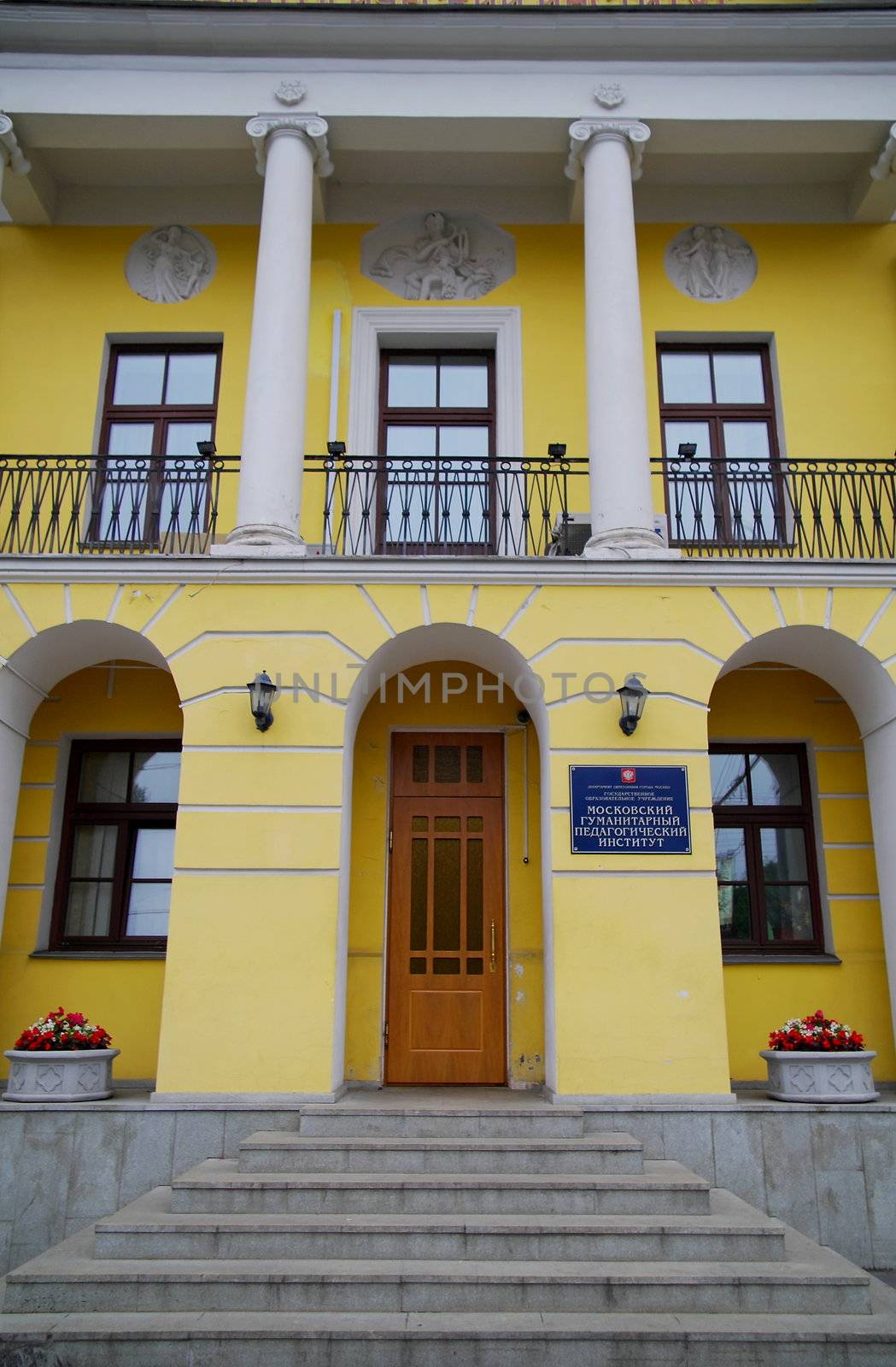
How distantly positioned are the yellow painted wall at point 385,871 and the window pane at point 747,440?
138 inches

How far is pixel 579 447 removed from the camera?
10.1 metres

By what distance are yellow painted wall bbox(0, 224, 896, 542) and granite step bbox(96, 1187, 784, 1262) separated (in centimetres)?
631

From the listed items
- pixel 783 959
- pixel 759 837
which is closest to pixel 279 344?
pixel 759 837

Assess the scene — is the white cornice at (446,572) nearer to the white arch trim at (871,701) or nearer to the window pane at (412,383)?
the white arch trim at (871,701)

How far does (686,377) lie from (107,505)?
590cm

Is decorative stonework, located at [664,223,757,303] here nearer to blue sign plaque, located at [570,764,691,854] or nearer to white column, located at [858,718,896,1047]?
white column, located at [858,718,896,1047]

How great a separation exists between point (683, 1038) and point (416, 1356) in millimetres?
3077

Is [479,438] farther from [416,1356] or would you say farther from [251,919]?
[416,1356]

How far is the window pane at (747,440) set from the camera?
10469mm

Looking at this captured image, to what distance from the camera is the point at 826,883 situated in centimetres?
913

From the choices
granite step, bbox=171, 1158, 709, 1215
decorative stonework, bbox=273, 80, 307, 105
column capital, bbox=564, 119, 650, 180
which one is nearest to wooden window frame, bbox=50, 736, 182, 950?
granite step, bbox=171, 1158, 709, 1215

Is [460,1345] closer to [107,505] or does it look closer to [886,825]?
[886,825]

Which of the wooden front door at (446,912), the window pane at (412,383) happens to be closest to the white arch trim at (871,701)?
the wooden front door at (446,912)

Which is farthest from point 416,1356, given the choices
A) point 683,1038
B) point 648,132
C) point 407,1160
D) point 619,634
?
point 648,132
